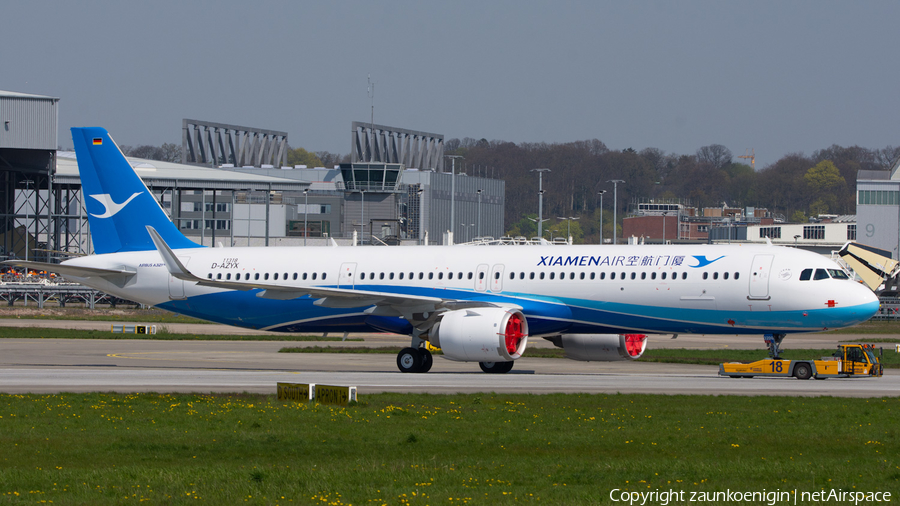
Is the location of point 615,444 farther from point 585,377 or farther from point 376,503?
point 585,377

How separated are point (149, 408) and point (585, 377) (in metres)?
16.1

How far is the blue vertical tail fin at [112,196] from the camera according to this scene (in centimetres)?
4100

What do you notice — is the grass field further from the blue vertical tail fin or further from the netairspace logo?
the blue vertical tail fin

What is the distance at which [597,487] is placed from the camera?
14477 mm

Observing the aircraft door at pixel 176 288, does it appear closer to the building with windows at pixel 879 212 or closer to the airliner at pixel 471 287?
the airliner at pixel 471 287

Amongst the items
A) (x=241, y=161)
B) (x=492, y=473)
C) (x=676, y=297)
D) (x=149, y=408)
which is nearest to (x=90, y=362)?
(x=149, y=408)

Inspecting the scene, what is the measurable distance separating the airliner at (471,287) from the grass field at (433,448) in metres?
7.56

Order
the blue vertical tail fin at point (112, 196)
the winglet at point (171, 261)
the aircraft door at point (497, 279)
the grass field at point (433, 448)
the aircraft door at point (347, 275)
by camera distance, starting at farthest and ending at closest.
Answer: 1. the blue vertical tail fin at point (112, 196)
2. the aircraft door at point (347, 275)
3. the aircraft door at point (497, 279)
4. the winglet at point (171, 261)
5. the grass field at point (433, 448)

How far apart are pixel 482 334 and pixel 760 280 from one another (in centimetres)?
905

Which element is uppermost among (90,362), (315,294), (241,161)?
(241,161)

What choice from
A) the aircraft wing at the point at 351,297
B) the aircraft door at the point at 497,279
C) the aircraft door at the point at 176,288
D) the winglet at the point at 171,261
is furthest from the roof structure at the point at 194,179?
the aircraft door at the point at 497,279

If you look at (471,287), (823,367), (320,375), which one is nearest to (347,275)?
(320,375)

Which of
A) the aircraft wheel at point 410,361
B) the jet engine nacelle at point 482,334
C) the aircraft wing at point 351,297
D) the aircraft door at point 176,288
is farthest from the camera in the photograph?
the aircraft door at point 176,288

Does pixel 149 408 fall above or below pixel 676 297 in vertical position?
below
